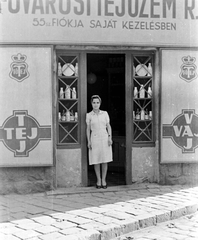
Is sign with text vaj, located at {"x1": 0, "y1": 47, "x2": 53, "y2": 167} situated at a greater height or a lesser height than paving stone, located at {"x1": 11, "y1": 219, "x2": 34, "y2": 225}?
greater

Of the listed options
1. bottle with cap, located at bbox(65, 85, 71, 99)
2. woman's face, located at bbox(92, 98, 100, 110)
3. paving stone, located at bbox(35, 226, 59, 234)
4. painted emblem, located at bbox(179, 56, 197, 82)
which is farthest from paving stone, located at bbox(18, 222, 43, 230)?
painted emblem, located at bbox(179, 56, 197, 82)

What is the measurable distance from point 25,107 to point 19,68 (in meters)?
0.77

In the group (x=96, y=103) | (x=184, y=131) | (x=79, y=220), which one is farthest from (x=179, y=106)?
(x=79, y=220)

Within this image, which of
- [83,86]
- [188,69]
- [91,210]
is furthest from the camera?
[188,69]

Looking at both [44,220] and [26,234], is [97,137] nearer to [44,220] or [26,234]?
[44,220]

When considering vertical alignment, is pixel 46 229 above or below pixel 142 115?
below

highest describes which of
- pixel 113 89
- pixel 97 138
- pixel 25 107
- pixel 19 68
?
pixel 19 68

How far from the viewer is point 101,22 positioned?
290 inches

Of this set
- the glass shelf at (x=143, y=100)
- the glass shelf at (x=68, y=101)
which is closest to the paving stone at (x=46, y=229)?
the glass shelf at (x=68, y=101)

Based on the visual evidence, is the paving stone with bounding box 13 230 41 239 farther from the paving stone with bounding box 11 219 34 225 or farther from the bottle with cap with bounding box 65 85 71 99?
the bottle with cap with bounding box 65 85 71 99

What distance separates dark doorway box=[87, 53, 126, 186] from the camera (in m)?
10.0

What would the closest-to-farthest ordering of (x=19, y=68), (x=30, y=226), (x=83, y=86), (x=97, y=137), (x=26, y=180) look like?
(x=30, y=226), (x=19, y=68), (x=26, y=180), (x=97, y=137), (x=83, y=86)

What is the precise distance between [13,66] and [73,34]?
4.41 feet

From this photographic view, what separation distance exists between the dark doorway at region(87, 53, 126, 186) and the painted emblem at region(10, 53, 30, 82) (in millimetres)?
3701
